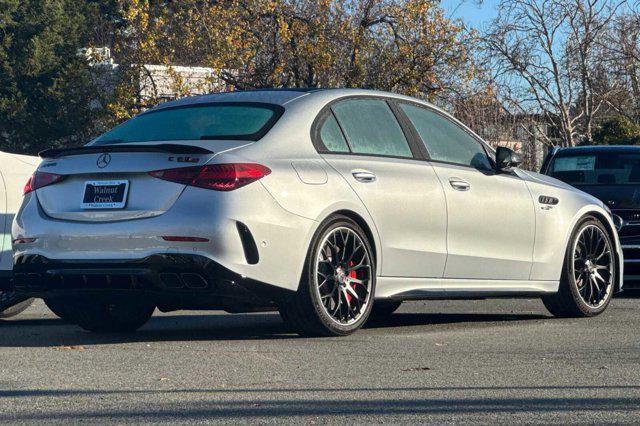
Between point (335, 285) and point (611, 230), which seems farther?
point (611, 230)

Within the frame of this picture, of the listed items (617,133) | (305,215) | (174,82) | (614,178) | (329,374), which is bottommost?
(617,133)

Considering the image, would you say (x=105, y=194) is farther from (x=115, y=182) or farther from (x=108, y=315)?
(x=108, y=315)

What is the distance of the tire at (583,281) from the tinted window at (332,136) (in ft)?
8.26

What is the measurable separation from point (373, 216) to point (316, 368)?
72.6 inches

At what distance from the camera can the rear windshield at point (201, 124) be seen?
8000mm

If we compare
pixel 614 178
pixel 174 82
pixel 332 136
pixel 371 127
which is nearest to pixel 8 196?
pixel 332 136

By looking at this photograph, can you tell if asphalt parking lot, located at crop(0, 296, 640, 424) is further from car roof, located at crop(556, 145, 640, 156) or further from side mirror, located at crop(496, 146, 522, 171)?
Answer: car roof, located at crop(556, 145, 640, 156)

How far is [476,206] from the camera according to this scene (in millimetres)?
9125

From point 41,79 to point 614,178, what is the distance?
40.7 metres

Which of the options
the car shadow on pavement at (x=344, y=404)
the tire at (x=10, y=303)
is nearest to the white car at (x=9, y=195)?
the tire at (x=10, y=303)

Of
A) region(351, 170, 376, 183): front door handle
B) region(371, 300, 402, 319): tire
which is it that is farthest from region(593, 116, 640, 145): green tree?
region(351, 170, 376, 183): front door handle

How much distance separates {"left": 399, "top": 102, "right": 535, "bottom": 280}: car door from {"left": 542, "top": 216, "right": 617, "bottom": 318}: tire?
487mm

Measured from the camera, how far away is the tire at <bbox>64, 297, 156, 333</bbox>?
8.80 meters

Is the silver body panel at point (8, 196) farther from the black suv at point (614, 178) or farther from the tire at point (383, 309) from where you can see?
the black suv at point (614, 178)
